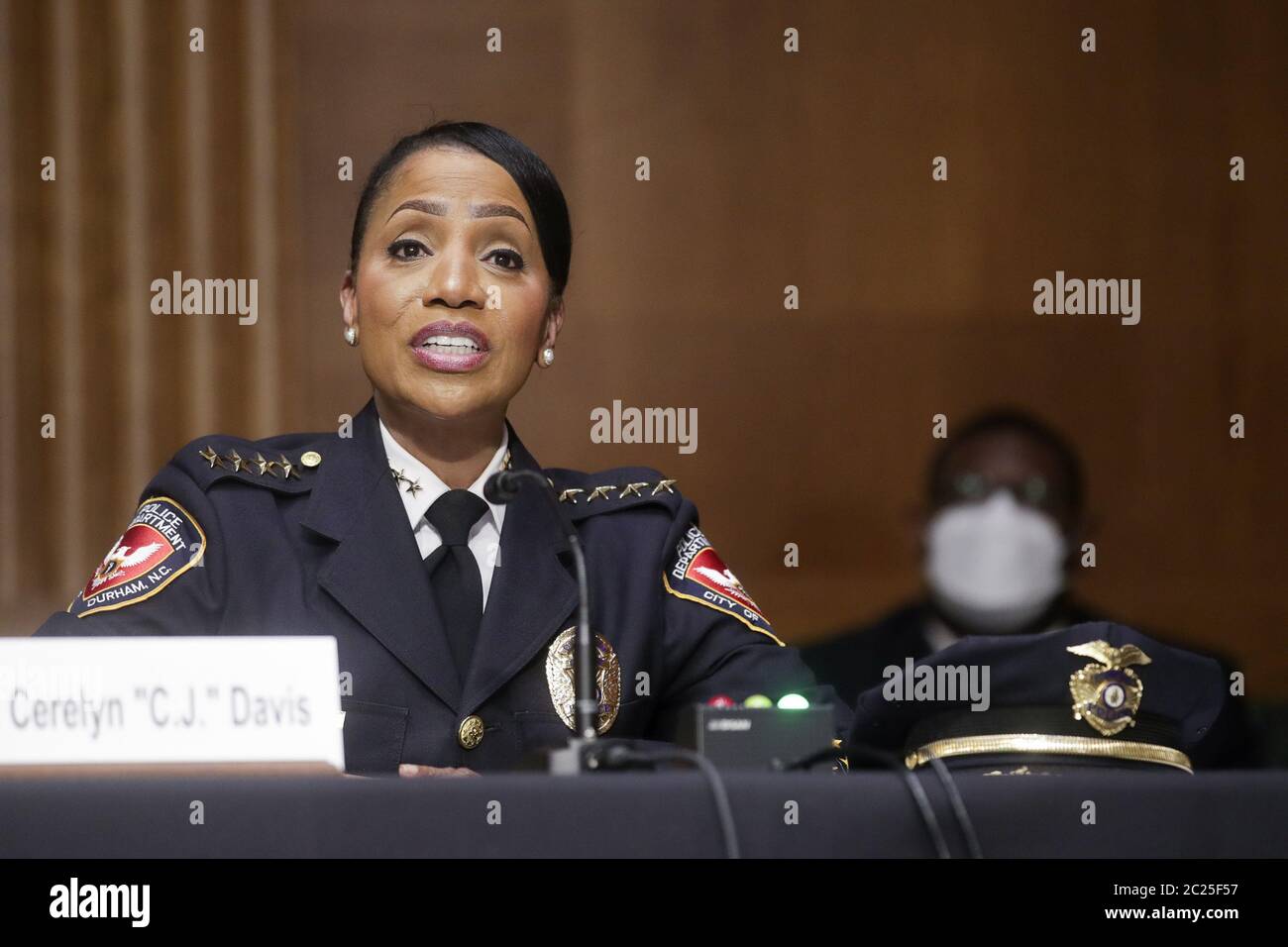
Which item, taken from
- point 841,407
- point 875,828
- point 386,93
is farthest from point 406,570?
point 841,407

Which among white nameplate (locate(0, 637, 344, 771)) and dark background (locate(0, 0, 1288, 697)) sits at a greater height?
dark background (locate(0, 0, 1288, 697))

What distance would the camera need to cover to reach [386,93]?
3607mm

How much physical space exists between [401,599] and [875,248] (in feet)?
7.44

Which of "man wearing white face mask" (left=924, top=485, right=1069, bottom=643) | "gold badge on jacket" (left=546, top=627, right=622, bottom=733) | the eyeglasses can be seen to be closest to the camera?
"gold badge on jacket" (left=546, top=627, right=622, bottom=733)

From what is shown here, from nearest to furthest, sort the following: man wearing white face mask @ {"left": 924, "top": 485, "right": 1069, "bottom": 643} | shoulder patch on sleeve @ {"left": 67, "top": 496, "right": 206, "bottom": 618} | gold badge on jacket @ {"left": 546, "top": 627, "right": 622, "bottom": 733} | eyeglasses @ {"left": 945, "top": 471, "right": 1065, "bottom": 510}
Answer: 1. shoulder patch on sleeve @ {"left": 67, "top": 496, "right": 206, "bottom": 618}
2. gold badge on jacket @ {"left": 546, "top": 627, "right": 622, "bottom": 733}
3. man wearing white face mask @ {"left": 924, "top": 485, "right": 1069, "bottom": 643}
4. eyeglasses @ {"left": 945, "top": 471, "right": 1065, "bottom": 510}

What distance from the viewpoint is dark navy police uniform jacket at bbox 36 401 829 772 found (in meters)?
1.85

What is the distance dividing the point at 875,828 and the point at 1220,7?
3.34 meters

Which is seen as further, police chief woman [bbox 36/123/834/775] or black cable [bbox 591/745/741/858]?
police chief woman [bbox 36/123/834/775]

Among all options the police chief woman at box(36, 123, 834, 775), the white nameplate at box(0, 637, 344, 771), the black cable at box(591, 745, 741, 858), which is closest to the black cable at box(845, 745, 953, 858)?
the black cable at box(591, 745, 741, 858)

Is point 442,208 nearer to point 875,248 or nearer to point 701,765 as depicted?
point 701,765

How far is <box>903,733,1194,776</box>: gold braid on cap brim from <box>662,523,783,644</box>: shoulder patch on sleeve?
0.64m

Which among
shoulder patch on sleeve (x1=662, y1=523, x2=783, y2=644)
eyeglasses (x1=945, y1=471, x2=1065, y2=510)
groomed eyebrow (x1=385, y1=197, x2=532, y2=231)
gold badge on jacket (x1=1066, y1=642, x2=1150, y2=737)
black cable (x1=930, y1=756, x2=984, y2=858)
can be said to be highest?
groomed eyebrow (x1=385, y1=197, x2=532, y2=231)

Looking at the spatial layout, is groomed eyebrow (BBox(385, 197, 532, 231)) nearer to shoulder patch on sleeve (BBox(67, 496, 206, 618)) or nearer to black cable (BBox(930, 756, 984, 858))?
shoulder patch on sleeve (BBox(67, 496, 206, 618))

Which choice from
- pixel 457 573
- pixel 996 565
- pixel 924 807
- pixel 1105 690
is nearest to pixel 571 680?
pixel 457 573
